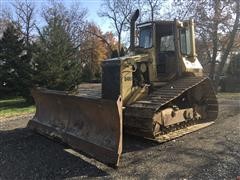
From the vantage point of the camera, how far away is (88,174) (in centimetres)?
565

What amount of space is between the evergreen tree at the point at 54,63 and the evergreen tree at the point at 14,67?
957mm

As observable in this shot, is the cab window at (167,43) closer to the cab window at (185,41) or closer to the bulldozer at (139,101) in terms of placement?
the bulldozer at (139,101)

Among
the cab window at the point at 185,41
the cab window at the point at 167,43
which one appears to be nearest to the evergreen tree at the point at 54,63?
the cab window at the point at 167,43

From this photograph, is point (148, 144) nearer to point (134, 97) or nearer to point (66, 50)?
point (134, 97)

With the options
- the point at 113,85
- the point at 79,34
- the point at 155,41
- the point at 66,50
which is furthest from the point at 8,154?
the point at 79,34

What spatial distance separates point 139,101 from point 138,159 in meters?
1.70

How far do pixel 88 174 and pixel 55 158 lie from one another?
1159 millimetres

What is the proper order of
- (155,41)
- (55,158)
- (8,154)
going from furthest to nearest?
(155,41) < (8,154) < (55,158)

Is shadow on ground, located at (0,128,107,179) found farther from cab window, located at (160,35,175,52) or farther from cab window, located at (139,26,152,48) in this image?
cab window, located at (160,35,175,52)

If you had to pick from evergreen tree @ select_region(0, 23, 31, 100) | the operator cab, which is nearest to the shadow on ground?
the operator cab

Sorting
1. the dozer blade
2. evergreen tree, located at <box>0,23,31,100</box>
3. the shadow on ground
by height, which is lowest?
the shadow on ground

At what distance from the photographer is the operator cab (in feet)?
29.2

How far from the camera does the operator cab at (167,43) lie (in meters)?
8.91

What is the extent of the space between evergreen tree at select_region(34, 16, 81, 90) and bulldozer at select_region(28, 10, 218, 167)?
740cm
